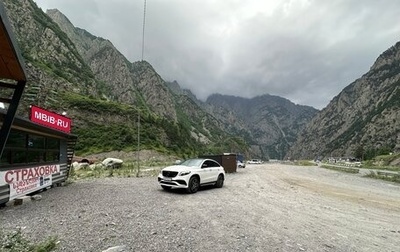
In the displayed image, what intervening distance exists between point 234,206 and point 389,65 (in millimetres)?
220803

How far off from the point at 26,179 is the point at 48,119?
157 inches

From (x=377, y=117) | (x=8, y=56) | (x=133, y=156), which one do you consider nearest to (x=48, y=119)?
(x=8, y=56)

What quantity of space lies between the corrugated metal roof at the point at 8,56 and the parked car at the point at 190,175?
13.1 meters

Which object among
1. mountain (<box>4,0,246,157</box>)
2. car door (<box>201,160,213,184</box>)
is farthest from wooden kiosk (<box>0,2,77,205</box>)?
mountain (<box>4,0,246,157</box>)

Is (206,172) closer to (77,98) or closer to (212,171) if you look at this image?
(212,171)

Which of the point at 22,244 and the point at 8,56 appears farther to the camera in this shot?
the point at 22,244

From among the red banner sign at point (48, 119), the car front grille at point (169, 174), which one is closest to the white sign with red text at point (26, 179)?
the red banner sign at point (48, 119)

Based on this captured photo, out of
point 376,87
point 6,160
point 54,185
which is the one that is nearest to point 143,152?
point 54,185

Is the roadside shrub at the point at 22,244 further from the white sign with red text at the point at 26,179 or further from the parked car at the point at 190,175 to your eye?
the parked car at the point at 190,175

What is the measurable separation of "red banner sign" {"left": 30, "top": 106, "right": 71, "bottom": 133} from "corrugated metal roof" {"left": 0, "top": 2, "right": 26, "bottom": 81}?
11883 millimetres

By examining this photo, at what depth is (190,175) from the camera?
16.6 m

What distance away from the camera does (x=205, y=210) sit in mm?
11422

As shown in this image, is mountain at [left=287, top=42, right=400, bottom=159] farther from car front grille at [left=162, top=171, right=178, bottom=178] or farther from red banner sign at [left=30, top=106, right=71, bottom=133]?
red banner sign at [left=30, top=106, right=71, bottom=133]

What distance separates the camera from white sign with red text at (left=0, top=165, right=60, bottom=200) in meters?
11.3
